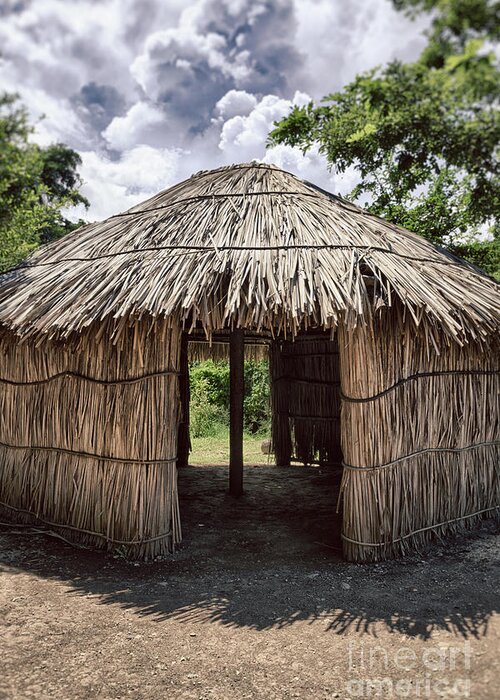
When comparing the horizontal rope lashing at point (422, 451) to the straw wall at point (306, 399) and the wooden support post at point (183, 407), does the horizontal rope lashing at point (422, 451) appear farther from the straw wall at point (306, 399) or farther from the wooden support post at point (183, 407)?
the wooden support post at point (183, 407)

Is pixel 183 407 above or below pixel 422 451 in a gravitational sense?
above

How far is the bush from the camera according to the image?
11195 mm

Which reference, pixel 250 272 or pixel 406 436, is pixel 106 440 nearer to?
pixel 250 272

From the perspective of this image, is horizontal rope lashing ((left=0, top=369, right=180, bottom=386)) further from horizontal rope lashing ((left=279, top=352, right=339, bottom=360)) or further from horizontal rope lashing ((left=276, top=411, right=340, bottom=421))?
horizontal rope lashing ((left=276, top=411, right=340, bottom=421))

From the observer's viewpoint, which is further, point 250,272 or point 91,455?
point 91,455

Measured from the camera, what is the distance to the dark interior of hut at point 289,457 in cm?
577

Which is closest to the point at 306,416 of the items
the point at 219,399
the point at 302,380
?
the point at 302,380

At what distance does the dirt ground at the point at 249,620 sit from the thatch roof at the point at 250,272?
5.87 feet

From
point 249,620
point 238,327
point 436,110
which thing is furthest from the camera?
point 238,327

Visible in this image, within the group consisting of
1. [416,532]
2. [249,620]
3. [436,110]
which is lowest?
[249,620]

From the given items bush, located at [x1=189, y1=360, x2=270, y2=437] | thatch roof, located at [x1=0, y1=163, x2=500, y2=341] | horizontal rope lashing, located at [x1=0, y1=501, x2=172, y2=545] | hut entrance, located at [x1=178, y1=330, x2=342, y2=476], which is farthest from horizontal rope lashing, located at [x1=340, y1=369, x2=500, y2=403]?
bush, located at [x1=189, y1=360, x2=270, y2=437]

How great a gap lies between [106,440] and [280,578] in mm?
1714

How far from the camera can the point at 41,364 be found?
16.0 feet

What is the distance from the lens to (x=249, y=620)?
3.25m
